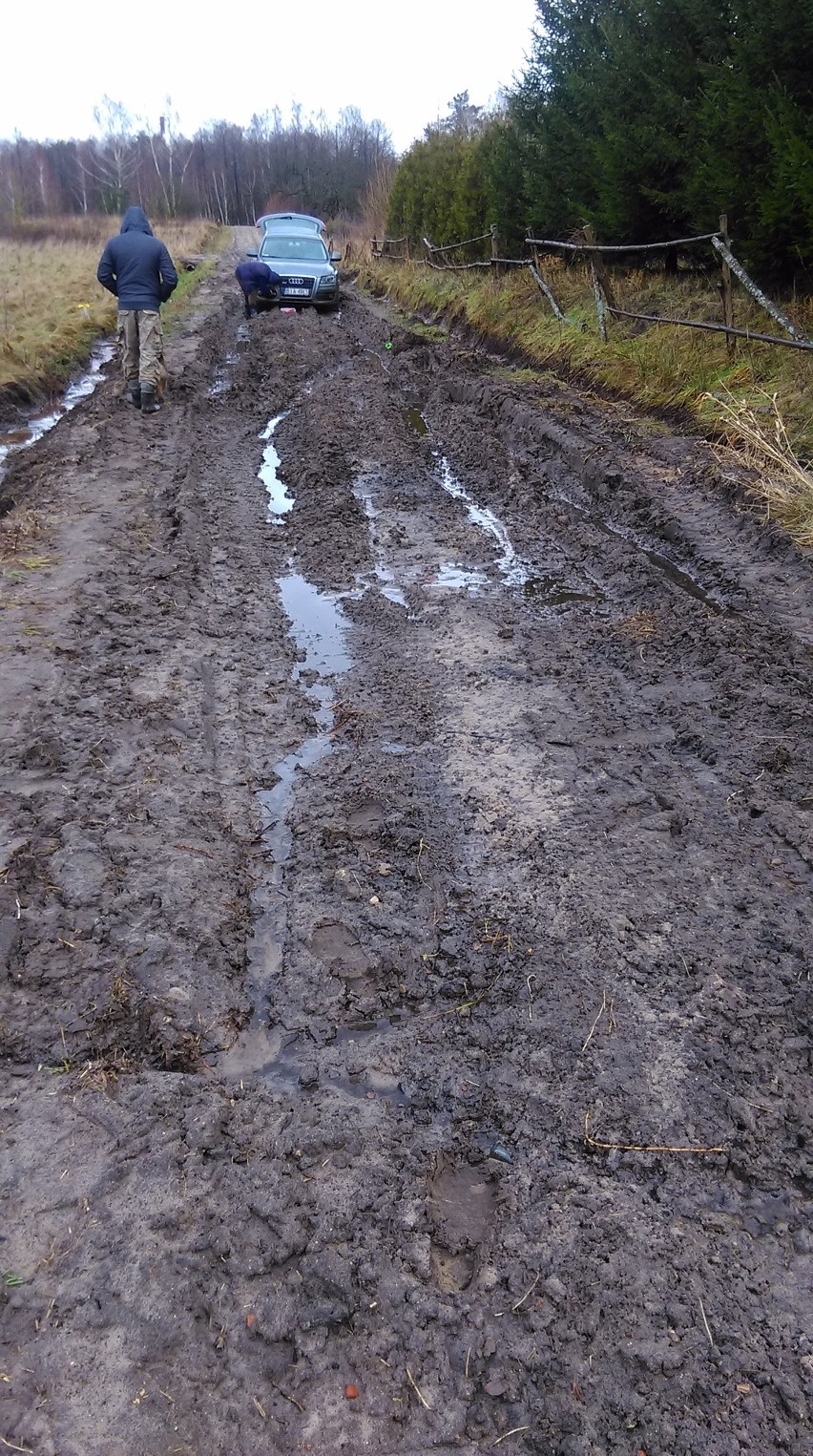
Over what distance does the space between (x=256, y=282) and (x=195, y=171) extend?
2863 inches

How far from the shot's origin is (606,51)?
11.5m

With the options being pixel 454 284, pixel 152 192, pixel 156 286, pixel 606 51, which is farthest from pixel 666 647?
A: pixel 152 192

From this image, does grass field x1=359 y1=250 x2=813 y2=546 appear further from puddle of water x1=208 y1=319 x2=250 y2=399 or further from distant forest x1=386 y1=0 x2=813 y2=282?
puddle of water x1=208 y1=319 x2=250 y2=399

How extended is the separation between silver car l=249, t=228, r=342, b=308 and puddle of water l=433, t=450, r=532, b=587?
989 cm

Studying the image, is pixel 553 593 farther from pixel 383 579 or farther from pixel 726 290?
pixel 726 290

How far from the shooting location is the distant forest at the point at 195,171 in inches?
2306

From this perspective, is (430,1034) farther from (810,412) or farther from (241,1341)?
(810,412)


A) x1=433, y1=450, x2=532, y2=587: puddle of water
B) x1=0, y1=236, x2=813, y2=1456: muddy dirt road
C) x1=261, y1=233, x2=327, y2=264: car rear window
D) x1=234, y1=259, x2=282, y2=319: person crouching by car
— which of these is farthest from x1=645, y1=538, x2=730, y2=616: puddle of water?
x1=261, y1=233, x2=327, y2=264: car rear window

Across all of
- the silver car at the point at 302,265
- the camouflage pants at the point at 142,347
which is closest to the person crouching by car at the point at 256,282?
the silver car at the point at 302,265

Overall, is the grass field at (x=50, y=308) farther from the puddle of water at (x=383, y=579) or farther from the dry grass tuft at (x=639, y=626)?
the dry grass tuft at (x=639, y=626)

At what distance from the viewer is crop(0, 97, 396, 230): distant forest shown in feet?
192

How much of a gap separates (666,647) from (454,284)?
1412cm

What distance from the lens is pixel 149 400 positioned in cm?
902

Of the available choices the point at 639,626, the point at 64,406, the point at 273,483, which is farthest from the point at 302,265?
the point at 639,626
